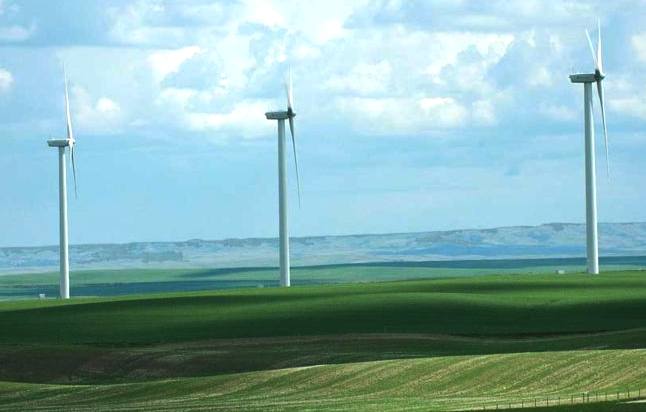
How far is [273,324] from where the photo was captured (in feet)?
263

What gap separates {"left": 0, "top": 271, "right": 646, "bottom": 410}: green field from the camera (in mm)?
52625

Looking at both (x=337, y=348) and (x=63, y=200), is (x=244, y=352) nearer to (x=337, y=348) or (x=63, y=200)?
(x=337, y=348)

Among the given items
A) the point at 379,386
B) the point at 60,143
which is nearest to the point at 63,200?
the point at 60,143

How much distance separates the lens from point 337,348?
6881 centimetres

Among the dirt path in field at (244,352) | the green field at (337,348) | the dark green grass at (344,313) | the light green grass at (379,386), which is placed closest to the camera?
the light green grass at (379,386)

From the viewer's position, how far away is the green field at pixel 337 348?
52625mm

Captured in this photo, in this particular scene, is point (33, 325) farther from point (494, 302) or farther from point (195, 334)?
point (494, 302)

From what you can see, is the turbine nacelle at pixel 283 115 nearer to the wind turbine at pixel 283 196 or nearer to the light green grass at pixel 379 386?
the wind turbine at pixel 283 196

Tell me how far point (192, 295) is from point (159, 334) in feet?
85.7

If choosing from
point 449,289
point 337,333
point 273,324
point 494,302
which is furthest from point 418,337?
point 449,289

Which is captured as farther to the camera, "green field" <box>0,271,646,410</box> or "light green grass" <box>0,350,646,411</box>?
"green field" <box>0,271,646,410</box>

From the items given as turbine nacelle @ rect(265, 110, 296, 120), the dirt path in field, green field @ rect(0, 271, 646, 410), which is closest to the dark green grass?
green field @ rect(0, 271, 646, 410)

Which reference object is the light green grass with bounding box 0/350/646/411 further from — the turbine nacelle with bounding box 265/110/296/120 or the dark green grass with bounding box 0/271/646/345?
the turbine nacelle with bounding box 265/110/296/120

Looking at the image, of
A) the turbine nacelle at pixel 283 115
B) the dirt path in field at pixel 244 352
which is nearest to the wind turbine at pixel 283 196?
the turbine nacelle at pixel 283 115
